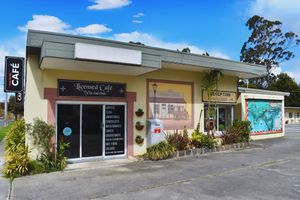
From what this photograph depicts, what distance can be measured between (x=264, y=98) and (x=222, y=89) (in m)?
4.91

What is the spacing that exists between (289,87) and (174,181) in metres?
53.6

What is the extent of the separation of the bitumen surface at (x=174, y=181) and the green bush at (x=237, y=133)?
317cm

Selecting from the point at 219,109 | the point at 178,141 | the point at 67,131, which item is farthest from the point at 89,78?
the point at 219,109

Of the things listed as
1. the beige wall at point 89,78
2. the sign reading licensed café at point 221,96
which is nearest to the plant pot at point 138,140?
the beige wall at point 89,78

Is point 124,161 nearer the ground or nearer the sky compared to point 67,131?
nearer the ground

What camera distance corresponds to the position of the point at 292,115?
51.1m

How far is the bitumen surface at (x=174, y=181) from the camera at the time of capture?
22.2 feet

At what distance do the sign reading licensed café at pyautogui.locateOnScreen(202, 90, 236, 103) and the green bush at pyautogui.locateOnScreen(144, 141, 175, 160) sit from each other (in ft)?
12.0

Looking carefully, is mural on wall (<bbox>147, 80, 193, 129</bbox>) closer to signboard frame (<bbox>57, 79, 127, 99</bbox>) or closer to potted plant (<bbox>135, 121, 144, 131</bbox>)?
potted plant (<bbox>135, 121, 144, 131</bbox>)

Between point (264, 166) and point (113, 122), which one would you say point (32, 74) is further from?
point (264, 166)

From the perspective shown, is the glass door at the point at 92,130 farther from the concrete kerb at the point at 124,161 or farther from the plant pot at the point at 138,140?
the plant pot at the point at 138,140

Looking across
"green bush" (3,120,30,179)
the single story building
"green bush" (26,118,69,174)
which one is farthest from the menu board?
the single story building

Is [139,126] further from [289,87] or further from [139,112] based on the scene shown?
[289,87]

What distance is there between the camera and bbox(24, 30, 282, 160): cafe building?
9320 millimetres
